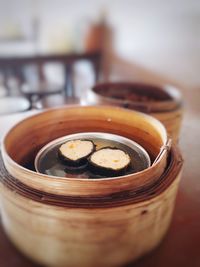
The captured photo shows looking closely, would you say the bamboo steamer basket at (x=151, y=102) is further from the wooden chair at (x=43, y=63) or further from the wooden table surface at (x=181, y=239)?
the wooden chair at (x=43, y=63)

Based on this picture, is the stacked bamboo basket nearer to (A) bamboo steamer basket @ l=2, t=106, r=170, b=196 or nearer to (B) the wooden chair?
(A) bamboo steamer basket @ l=2, t=106, r=170, b=196

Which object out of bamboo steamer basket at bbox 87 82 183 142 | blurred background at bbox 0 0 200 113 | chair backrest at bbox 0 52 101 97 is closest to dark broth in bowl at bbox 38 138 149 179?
bamboo steamer basket at bbox 87 82 183 142

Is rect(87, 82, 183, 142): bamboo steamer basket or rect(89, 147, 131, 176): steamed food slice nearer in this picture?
rect(89, 147, 131, 176): steamed food slice

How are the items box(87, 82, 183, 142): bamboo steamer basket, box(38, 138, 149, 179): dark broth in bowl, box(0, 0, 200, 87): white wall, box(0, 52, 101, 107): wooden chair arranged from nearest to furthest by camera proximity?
box(38, 138, 149, 179): dark broth in bowl
box(87, 82, 183, 142): bamboo steamer basket
box(0, 0, 200, 87): white wall
box(0, 52, 101, 107): wooden chair

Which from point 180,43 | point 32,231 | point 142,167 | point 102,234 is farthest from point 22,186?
point 180,43

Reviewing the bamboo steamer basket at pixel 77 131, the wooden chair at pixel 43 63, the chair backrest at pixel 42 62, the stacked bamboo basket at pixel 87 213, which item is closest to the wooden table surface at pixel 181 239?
the stacked bamboo basket at pixel 87 213

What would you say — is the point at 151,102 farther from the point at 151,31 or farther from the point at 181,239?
the point at 151,31
